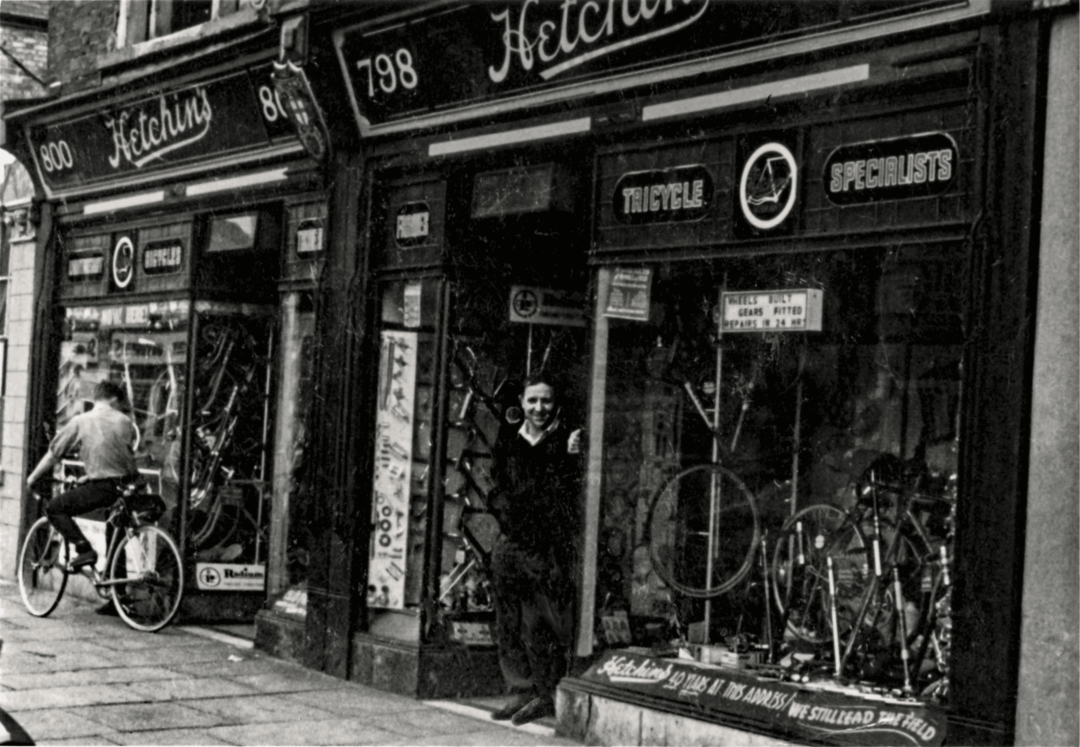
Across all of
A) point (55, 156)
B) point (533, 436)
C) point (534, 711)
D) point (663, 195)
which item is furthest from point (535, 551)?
point (55, 156)

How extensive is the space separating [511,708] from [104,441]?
4611 millimetres

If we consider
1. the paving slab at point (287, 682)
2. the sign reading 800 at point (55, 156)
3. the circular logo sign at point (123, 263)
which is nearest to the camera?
the paving slab at point (287, 682)

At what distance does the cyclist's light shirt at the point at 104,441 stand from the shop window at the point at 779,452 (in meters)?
4.92

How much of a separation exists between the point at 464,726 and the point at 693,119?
3676 millimetres

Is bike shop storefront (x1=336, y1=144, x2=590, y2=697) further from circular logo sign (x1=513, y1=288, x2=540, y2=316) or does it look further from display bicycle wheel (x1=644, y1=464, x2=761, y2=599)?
display bicycle wheel (x1=644, y1=464, x2=761, y2=599)

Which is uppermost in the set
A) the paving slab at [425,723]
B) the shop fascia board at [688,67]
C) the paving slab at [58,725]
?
the shop fascia board at [688,67]

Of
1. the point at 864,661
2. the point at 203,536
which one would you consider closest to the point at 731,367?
the point at 864,661

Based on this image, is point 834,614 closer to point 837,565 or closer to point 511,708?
point 837,565

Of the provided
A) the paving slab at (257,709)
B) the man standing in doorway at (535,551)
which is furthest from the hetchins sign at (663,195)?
the paving slab at (257,709)

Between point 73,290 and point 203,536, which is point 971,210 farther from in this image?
point 73,290

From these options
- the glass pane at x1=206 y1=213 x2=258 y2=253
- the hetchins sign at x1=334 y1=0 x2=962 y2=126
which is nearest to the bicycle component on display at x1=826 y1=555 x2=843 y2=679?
the hetchins sign at x1=334 y1=0 x2=962 y2=126

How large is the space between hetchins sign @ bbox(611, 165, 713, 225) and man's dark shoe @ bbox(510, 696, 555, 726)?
112 inches

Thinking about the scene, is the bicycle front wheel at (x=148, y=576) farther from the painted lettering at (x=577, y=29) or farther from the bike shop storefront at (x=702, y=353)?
the painted lettering at (x=577, y=29)

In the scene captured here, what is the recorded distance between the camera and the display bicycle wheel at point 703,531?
8172mm
